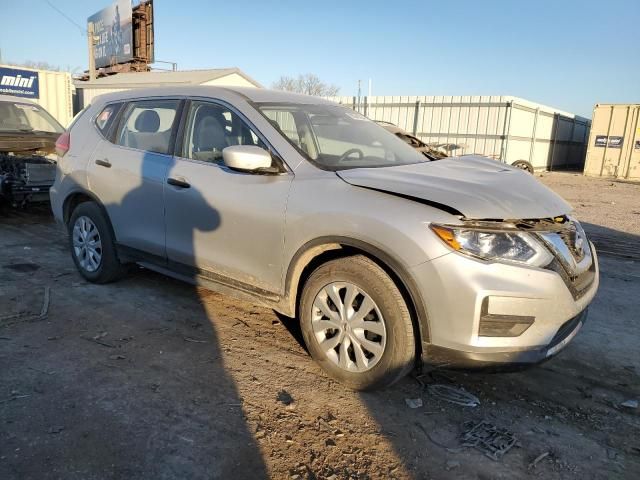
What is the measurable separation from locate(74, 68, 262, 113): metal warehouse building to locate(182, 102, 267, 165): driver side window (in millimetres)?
15811

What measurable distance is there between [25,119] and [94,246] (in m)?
5.75

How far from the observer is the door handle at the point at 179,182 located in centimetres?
374

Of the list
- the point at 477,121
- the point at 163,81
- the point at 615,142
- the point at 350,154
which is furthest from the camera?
the point at 163,81

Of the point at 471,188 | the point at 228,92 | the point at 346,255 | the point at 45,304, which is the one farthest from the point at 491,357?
the point at 45,304

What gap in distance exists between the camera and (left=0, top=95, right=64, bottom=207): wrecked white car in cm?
736

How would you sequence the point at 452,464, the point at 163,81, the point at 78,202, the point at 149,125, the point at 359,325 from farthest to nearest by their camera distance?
the point at 163,81
the point at 78,202
the point at 149,125
the point at 359,325
the point at 452,464

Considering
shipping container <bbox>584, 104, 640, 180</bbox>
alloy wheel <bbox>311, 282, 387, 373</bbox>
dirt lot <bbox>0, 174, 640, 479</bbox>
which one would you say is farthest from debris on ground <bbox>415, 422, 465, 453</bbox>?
shipping container <bbox>584, 104, 640, 180</bbox>

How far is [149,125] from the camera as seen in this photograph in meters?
4.27

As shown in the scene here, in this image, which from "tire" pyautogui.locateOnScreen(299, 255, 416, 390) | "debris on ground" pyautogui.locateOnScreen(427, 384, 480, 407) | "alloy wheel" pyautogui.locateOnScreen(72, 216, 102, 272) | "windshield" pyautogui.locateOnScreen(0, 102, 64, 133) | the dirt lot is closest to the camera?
the dirt lot

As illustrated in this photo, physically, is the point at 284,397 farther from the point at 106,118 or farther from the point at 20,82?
the point at 20,82

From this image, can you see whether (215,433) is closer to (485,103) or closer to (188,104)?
(188,104)

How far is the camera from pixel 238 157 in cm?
317

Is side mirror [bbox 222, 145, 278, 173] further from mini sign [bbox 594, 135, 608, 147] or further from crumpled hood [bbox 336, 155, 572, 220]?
mini sign [bbox 594, 135, 608, 147]

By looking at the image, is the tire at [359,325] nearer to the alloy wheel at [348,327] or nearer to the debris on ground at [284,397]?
the alloy wheel at [348,327]
